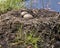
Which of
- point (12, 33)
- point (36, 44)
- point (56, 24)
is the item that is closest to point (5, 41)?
point (12, 33)

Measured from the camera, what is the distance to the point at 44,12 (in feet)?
12.0

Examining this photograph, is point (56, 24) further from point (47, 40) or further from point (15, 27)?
point (15, 27)

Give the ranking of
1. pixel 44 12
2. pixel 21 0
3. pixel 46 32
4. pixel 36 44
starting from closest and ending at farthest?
pixel 36 44 → pixel 46 32 → pixel 44 12 → pixel 21 0

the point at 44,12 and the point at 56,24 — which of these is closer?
the point at 56,24

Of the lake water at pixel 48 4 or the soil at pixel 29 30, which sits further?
the lake water at pixel 48 4

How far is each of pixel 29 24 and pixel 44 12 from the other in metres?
0.70

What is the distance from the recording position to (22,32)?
9.44 feet

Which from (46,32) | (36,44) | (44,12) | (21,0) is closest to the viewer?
(36,44)

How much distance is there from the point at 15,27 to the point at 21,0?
1.02 metres

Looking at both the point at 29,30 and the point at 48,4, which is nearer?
the point at 29,30

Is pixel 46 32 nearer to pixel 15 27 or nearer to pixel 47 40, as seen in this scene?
pixel 47 40

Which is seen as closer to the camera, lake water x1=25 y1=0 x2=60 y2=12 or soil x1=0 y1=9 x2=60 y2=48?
soil x1=0 y1=9 x2=60 y2=48

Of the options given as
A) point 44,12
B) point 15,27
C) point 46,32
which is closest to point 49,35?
point 46,32

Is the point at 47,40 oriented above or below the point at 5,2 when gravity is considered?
below
